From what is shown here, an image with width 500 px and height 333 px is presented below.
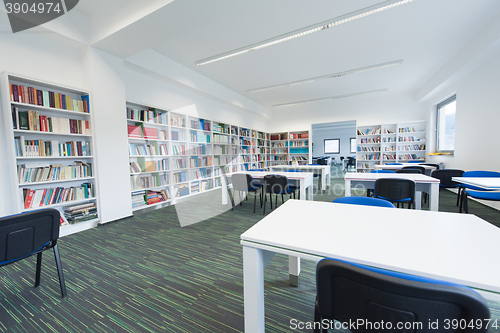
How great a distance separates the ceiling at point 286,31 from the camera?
2.88 m

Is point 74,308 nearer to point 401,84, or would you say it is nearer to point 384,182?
point 384,182

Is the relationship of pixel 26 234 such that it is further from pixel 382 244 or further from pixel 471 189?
pixel 471 189

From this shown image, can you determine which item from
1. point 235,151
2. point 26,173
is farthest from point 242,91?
point 26,173

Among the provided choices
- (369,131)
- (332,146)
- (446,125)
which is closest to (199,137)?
(369,131)

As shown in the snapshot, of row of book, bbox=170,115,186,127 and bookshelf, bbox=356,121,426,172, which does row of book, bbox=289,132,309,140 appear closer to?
bookshelf, bbox=356,121,426,172

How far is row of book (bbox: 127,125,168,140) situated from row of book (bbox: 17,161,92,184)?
100 centimetres

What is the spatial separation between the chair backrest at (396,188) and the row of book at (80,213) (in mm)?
4369

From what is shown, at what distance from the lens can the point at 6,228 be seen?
134cm

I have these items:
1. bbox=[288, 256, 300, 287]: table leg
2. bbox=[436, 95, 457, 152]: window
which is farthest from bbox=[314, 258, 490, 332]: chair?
bbox=[436, 95, 457, 152]: window

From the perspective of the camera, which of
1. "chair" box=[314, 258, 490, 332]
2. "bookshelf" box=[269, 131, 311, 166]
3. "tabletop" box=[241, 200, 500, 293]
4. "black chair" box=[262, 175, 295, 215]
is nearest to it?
"chair" box=[314, 258, 490, 332]

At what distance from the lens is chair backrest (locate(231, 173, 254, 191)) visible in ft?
13.5

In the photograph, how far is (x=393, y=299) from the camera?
0.60 m

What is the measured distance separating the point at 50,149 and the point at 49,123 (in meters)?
0.37

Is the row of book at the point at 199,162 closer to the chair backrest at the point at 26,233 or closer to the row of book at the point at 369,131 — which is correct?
the chair backrest at the point at 26,233
